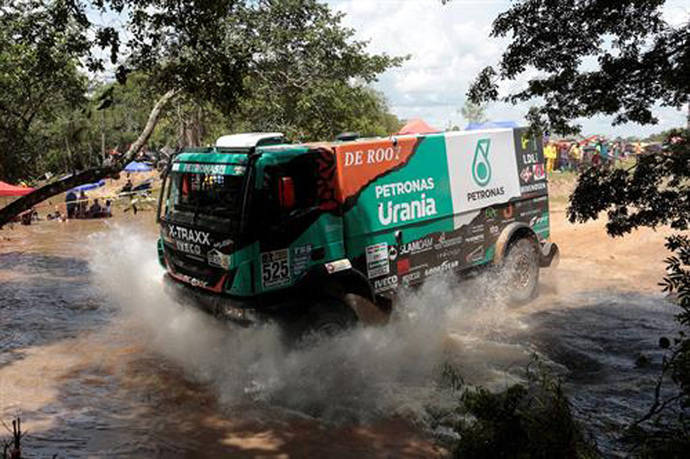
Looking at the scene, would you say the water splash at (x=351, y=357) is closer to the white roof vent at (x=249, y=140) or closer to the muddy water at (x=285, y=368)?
the muddy water at (x=285, y=368)

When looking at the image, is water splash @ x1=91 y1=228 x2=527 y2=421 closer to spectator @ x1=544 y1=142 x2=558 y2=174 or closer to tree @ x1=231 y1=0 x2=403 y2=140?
tree @ x1=231 y1=0 x2=403 y2=140

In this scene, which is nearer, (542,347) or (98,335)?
(542,347)

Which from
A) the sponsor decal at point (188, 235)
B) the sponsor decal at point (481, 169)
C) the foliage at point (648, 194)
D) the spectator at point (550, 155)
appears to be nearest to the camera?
the foliage at point (648, 194)

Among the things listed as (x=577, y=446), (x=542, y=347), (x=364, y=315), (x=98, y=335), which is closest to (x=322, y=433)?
(x=364, y=315)

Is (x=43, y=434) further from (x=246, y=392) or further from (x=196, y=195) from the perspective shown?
(x=196, y=195)

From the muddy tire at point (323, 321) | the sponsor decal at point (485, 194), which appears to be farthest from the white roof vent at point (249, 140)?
the sponsor decal at point (485, 194)

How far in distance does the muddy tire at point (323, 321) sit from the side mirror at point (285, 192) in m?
1.31

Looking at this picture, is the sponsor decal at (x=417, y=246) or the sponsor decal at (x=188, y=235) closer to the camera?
the sponsor decal at (x=188, y=235)

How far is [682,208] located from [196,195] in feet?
17.4

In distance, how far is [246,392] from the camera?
22.5ft

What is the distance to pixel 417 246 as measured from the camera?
8148mm

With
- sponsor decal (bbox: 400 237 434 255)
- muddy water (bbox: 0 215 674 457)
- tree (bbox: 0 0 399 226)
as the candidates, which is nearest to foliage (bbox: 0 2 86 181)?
tree (bbox: 0 0 399 226)

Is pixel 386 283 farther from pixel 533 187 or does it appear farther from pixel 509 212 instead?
pixel 533 187

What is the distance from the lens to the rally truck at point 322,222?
6574 mm
